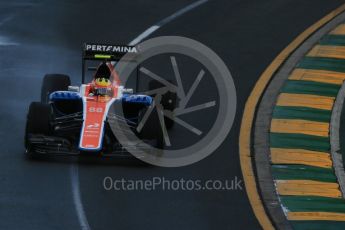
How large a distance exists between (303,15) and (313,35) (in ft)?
5.99

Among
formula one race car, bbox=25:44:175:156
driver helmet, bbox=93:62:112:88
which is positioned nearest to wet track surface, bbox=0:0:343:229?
formula one race car, bbox=25:44:175:156

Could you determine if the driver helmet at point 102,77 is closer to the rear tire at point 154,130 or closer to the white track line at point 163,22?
the rear tire at point 154,130

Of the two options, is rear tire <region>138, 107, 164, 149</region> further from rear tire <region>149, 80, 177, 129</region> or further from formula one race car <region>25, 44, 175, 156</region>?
rear tire <region>149, 80, 177, 129</region>

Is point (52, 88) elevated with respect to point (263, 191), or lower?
elevated

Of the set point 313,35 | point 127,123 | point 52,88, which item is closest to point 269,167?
point 127,123

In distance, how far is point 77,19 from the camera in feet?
89.9

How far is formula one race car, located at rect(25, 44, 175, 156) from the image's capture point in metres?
17.9

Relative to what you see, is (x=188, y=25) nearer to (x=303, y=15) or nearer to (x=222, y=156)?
(x=303, y=15)

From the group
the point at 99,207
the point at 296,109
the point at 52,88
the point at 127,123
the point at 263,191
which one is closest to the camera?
the point at 99,207

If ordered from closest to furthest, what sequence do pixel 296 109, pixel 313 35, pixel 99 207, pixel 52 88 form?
pixel 99 207
pixel 52 88
pixel 296 109
pixel 313 35

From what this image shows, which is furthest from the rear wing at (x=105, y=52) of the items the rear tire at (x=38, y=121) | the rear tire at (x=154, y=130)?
the rear tire at (x=38, y=121)

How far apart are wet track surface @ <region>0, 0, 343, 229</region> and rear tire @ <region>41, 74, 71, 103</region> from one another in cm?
67

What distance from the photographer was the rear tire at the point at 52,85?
20062 mm

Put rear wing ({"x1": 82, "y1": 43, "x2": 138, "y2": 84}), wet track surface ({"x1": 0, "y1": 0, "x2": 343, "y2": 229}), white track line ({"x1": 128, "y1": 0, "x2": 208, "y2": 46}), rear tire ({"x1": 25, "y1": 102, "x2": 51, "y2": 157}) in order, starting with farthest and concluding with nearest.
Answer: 1. white track line ({"x1": 128, "y1": 0, "x2": 208, "y2": 46})
2. rear wing ({"x1": 82, "y1": 43, "x2": 138, "y2": 84})
3. rear tire ({"x1": 25, "y1": 102, "x2": 51, "y2": 157})
4. wet track surface ({"x1": 0, "y1": 0, "x2": 343, "y2": 229})
